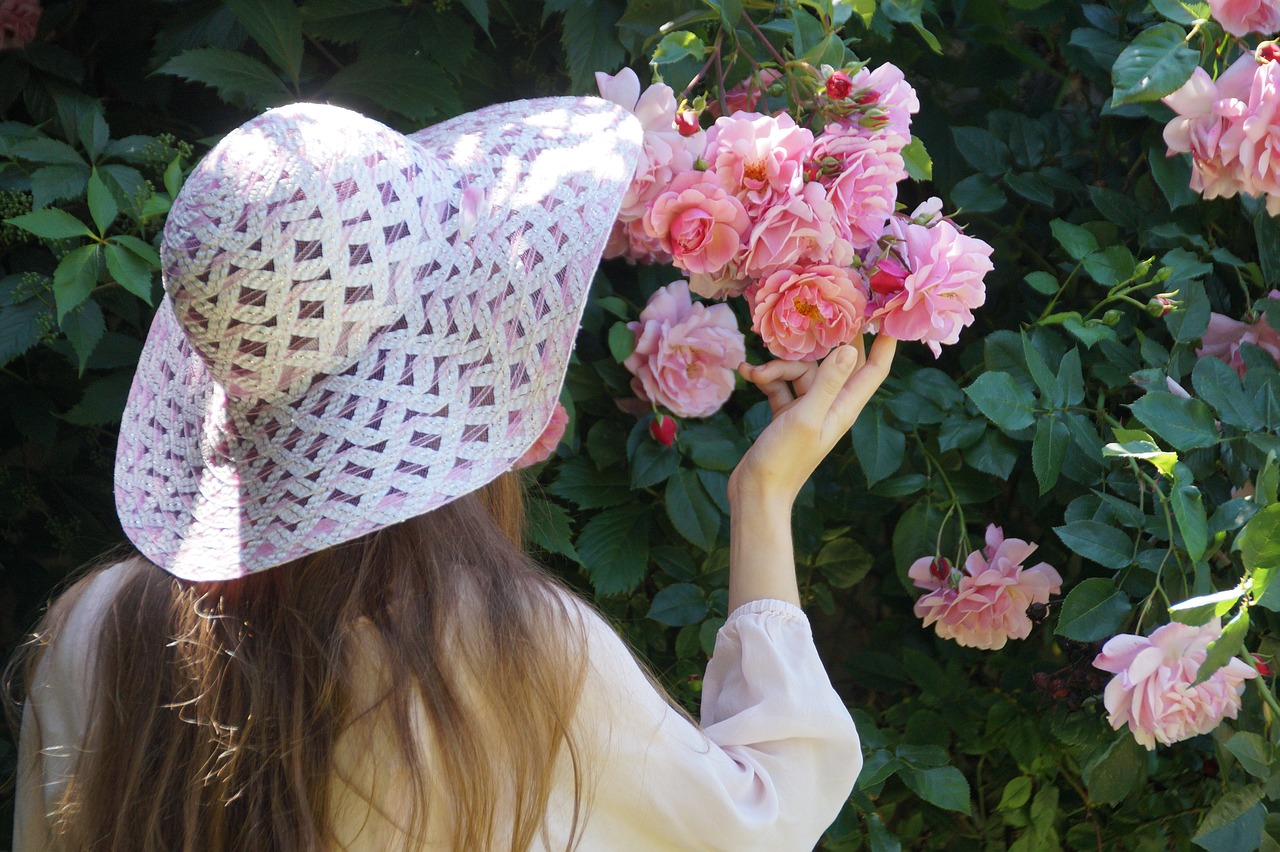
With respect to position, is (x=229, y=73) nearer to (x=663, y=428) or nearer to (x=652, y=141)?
(x=652, y=141)

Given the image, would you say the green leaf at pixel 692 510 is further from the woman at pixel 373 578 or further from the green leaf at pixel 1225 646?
the green leaf at pixel 1225 646

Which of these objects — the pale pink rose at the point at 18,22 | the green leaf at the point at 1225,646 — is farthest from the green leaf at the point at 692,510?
the pale pink rose at the point at 18,22

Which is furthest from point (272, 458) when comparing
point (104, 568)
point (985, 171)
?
point (985, 171)

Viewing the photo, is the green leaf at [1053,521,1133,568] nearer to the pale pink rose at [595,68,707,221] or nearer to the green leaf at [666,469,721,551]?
the green leaf at [666,469,721,551]

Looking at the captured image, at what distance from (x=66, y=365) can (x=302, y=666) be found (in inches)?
45.4

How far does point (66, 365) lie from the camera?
1.81 m

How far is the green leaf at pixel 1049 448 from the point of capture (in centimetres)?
140

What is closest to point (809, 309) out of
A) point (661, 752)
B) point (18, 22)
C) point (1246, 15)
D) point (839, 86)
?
point (839, 86)

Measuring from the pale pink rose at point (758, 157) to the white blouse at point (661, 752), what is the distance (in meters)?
0.42

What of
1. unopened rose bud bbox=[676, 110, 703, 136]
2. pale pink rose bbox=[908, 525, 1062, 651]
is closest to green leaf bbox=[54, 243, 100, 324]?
unopened rose bud bbox=[676, 110, 703, 136]

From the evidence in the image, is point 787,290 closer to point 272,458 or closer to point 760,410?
point 760,410

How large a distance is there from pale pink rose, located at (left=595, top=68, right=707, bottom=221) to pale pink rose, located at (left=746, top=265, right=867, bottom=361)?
155 millimetres

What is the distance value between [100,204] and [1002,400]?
1.11 meters

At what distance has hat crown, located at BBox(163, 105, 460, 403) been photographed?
0.78m
